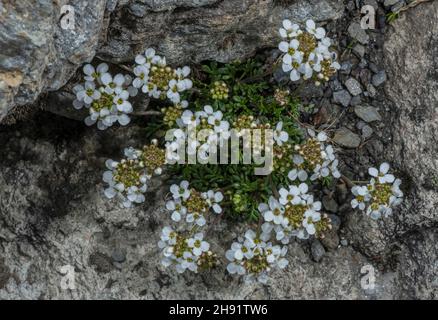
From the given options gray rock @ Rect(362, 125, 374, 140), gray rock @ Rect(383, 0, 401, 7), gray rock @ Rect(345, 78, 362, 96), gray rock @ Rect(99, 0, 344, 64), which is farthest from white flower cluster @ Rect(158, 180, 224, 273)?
gray rock @ Rect(383, 0, 401, 7)

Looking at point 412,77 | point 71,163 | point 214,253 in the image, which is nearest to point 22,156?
point 71,163

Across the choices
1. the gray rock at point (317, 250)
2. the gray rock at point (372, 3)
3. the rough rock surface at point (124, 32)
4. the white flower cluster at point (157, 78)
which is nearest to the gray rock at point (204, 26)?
the rough rock surface at point (124, 32)

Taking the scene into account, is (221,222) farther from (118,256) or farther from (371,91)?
(371,91)

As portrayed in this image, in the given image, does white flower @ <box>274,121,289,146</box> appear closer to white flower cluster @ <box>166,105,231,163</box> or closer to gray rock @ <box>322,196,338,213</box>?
white flower cluster @ <box>166,105,231,163</box>

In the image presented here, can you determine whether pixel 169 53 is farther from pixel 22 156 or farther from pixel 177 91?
pixel 22 156

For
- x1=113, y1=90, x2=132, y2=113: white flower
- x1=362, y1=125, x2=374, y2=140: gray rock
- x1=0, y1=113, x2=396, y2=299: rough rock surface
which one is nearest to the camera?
x1=113, y1=90, x2=132, y2=113: white flower
